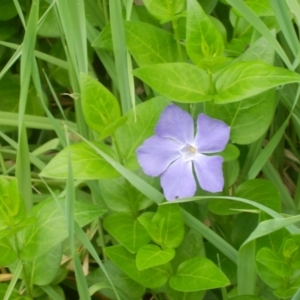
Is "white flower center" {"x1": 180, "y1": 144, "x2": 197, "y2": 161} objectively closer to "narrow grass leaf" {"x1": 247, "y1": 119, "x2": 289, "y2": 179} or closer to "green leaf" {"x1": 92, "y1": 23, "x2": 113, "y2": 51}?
"narrow grass leaf" {"x1": 247, "y1": 119, "x2": 289, "y2": 179}

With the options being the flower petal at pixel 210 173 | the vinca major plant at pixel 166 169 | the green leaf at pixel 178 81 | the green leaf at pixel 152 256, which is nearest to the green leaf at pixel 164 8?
the vinca major plant at pixel 166 169

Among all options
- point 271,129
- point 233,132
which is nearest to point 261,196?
point 233,132

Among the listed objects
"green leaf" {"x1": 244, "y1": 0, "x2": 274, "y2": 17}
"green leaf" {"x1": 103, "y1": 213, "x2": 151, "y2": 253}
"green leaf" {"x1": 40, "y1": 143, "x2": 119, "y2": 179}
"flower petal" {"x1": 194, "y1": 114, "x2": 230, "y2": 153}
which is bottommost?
"green leaf" {"x1": 103, "y1": 213, "x2": 151, "y2": 253}

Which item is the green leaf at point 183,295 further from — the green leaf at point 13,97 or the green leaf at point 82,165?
the green leaf at point 13,97

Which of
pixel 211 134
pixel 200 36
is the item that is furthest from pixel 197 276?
pixel 200 36

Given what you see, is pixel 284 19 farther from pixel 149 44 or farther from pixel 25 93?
pixel 25 93

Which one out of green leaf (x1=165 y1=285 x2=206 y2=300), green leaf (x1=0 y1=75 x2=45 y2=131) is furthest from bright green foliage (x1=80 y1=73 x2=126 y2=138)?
green leaf (x1=0 y1=75 x2=45 y2=131)

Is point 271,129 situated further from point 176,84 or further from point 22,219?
point 22,219

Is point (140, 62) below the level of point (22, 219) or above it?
above
